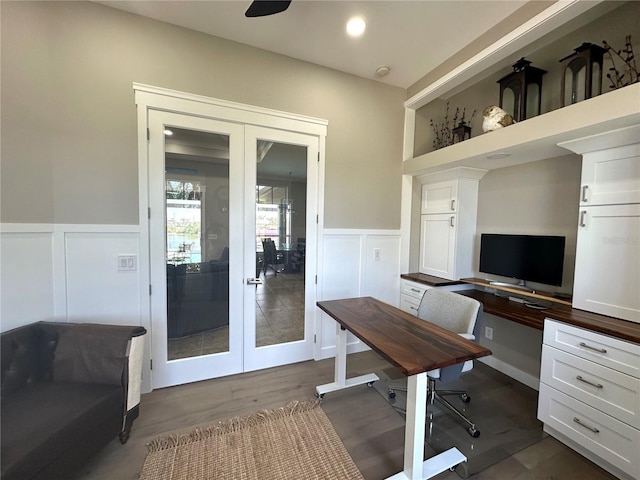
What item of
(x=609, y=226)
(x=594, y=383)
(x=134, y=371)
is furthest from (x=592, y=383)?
(x=134, y=371)

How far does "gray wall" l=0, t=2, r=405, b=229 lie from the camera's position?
1812 millimetres

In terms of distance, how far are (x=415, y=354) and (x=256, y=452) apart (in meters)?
1.22

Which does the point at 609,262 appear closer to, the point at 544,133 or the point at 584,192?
the point at 584,192

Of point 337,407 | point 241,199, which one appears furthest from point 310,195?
point 337,407

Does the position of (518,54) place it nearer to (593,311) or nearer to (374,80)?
(374,80)

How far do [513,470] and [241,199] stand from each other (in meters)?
2.81

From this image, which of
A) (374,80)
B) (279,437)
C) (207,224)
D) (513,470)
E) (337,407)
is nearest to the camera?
(513,470)

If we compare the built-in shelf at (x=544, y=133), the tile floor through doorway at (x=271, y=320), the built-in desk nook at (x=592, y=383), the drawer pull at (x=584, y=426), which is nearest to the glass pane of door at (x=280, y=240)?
the tile floor through doorway at (x=271, y=320)

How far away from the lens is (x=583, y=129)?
1690 millimetres

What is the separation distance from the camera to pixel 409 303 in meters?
3.23

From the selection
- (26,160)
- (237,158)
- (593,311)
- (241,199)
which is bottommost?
(593,311)

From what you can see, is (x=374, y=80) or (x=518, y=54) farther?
(x=374, y=80)

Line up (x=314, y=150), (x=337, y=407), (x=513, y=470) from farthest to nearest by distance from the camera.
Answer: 1. (x=314, y=150)
2. (x=337, y=407)
3. (x=513, y=470)

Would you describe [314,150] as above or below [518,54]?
below
